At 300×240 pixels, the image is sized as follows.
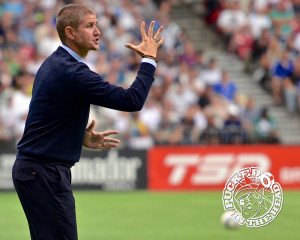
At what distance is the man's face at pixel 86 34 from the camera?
6.12 meters

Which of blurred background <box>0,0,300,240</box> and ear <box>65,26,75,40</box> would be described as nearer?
ear <box>65,26,75,40</box>

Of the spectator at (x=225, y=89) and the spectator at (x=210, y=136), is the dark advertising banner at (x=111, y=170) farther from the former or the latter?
the spectator at (x=225, y=89)

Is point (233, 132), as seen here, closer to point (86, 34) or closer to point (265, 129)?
point (265, 129)

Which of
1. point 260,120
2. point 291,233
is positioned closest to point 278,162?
point 260,120

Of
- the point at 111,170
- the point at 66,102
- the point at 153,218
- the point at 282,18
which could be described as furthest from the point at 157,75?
the point at 66,102

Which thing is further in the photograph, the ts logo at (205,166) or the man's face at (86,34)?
the ts logo at (205,166)

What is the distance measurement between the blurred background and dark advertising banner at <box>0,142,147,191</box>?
0.08 ft

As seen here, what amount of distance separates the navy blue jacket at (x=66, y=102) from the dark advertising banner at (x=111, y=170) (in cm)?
1195

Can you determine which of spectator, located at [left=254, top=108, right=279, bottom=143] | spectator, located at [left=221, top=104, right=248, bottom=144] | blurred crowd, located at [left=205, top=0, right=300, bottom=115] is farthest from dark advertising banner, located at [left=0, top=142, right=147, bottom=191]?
blurred crowd, located at [left=205, top=0, right=300, bottom=115]

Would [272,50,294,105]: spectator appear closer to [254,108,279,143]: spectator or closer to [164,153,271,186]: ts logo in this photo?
[254,108,279,143]: spectator

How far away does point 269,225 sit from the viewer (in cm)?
1229

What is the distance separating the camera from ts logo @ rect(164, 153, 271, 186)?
18469 millimetres

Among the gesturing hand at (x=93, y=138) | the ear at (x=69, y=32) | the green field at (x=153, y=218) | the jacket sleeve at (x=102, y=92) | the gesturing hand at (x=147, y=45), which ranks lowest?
the green field at (x=153, y=218)

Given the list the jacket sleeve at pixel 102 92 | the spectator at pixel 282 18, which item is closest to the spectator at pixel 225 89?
the spectator at pixel 282 18
